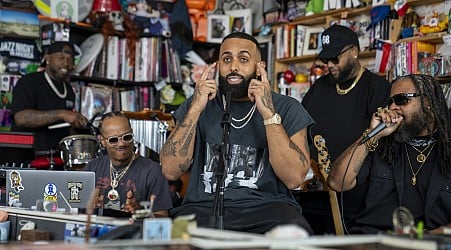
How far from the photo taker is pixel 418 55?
5.12 meters

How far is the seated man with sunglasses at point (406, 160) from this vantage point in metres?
3.15

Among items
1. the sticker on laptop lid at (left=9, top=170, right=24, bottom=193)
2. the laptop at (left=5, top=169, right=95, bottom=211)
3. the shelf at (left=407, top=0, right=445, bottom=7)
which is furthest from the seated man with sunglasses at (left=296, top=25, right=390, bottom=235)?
the sticker on laptop lid at (left=9, top=170, right=24, bottom=193)

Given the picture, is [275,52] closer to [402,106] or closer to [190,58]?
[190,58]

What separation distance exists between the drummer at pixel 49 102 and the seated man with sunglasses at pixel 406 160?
2.38 m

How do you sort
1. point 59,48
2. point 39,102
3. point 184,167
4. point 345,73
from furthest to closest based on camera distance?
1. point 59,48
2. point 39,102
3. point 345,73
4. point 184,167

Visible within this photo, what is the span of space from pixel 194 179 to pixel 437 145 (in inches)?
42.1

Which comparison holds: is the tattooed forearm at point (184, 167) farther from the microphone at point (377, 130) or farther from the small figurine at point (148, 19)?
the small figurine at point (148, 19)

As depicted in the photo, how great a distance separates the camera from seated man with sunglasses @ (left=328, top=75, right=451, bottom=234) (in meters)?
3.15

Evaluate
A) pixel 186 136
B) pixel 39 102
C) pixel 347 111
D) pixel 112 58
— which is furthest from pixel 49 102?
pixel 186 136

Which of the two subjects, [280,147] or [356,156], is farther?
[356,156]

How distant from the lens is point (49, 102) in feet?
17.5

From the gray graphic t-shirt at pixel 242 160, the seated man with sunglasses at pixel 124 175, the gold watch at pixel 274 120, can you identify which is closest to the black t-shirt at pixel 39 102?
the seated man with sunglasses at pixel 124 175

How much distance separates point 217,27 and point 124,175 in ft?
11.6

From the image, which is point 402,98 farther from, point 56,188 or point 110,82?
point 110,82
